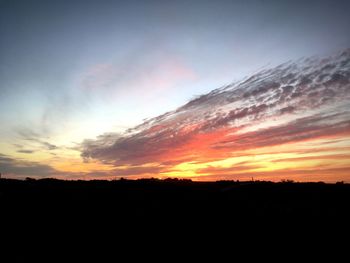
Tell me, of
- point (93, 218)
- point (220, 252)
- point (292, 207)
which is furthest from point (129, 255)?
point (292, 207)

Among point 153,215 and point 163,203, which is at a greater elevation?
point 163,203

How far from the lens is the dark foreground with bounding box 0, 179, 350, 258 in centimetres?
1298

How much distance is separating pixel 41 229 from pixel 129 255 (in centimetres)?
552

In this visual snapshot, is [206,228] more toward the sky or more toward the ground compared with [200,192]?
more toward the ground

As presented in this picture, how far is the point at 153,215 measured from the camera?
Answer: 1573 centimetres

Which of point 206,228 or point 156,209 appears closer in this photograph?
point 206,228

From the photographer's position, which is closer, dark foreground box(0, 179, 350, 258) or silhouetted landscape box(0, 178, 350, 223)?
dark foreground box(0, 179, 350, 258)

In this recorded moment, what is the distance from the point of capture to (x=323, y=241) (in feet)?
41.6

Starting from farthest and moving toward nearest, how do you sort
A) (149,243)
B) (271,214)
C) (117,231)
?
1. (271,214)
2. (117,231)
3. (149,243)

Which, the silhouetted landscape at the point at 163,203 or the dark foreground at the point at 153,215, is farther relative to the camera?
the silhouetted landscape at the point at 163,203

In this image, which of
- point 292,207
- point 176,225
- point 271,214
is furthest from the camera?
point 292,207

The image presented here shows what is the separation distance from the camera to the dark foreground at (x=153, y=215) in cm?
1298

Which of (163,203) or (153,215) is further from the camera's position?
(163,203)

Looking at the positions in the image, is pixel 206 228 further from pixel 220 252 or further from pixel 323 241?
pixel 323 241
